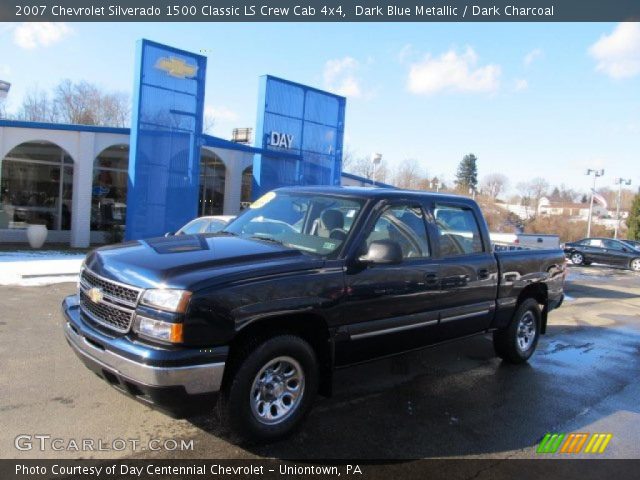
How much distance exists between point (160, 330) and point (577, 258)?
84.4 feet

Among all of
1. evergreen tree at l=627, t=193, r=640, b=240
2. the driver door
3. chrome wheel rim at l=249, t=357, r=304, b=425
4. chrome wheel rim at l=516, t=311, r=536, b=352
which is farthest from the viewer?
evergreen tree at l=627, t=193, r=640, b=240

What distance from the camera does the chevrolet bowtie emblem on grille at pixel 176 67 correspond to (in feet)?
47.6

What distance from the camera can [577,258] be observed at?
25.4 m

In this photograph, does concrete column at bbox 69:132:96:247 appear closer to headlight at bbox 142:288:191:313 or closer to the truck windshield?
the truck windshield

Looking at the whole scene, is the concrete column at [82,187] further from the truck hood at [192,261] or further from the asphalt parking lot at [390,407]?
the truck hood at [192,261]

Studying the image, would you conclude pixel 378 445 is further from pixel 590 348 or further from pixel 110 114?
pixel 110 114

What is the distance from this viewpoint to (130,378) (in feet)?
11.1

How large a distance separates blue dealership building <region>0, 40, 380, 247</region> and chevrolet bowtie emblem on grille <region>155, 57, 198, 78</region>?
0.03 metres

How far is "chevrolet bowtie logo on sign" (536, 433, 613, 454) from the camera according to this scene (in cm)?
418

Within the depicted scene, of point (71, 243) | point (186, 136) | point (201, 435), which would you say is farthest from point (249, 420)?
point (71, 243)

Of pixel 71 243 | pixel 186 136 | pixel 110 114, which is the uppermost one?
pixel 110 114

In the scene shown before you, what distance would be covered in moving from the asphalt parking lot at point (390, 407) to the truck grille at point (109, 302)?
0.86 metres

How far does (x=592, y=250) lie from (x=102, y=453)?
84.8 ft

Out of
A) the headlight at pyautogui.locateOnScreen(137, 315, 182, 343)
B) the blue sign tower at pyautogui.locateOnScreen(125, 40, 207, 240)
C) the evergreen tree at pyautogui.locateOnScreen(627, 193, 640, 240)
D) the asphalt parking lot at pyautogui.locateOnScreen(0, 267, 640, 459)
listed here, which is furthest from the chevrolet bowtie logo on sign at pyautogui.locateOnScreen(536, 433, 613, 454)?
the evergreen tree at pyautogui.locateOnScreen(627, 193, 640, 240)
